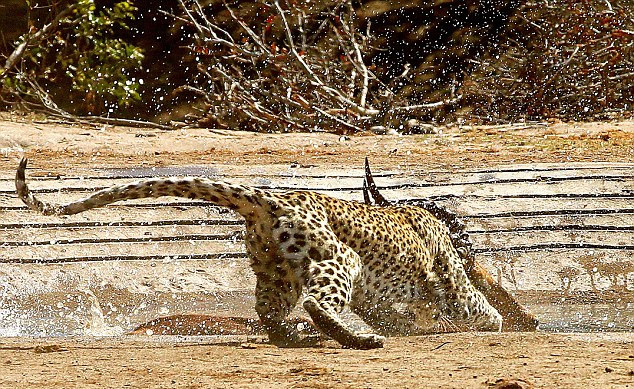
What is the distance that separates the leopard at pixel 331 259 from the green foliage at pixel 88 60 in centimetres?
914

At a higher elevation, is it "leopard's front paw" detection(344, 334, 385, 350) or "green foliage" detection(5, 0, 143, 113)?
"green foliage" detection(5, 0, 143, 113)

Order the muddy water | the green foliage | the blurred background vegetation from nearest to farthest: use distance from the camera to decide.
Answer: the muddy water → the blurred background vegetation → the green foliage

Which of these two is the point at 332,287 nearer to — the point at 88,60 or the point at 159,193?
the point at 159,193

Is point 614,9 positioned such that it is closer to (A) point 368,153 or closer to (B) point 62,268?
(A) point 368,153

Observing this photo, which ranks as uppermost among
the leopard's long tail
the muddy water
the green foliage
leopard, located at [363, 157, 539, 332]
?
the green foliage

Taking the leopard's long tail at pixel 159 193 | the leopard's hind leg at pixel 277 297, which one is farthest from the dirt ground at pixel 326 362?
the leopard's long tail at pixel 159 193

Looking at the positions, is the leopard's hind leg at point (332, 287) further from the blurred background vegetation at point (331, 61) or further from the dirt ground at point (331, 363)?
the blurred background vegetation at point (331, 61)

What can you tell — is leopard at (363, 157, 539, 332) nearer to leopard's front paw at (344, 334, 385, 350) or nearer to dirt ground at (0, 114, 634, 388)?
dirt ground at (0, 114, 634, 388)

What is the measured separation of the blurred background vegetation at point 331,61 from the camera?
14.8 m

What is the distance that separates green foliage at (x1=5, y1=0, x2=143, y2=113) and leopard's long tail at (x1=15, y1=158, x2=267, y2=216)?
926 cm

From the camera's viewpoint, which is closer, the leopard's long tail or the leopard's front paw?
the leopard's front paw

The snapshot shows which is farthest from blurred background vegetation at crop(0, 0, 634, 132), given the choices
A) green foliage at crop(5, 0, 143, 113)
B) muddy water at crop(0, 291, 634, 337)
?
muddy water at crop(0, 291, 634, 337)

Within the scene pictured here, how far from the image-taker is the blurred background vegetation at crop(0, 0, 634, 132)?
14.8 m

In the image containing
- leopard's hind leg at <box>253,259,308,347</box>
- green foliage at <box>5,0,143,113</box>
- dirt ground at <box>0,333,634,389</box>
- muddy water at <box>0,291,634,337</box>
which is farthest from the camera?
green foliage at <box>5,0,143,113</box>
